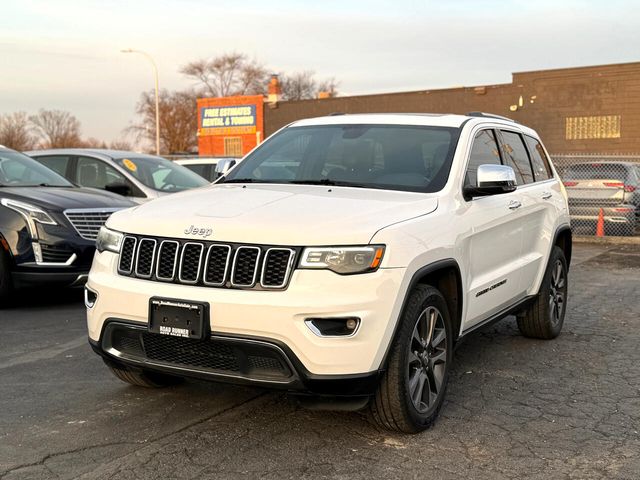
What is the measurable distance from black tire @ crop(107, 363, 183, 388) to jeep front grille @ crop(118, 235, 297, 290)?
2.79 ft

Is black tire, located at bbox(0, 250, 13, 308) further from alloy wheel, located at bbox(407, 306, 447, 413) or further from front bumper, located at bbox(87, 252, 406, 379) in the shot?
alloy wheel, located at bbox(407, 306, 447, 413)

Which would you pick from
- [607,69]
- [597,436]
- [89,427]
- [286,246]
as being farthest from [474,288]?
[607,69]

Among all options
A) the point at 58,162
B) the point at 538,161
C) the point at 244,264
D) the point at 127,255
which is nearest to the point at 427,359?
the point at 244,264

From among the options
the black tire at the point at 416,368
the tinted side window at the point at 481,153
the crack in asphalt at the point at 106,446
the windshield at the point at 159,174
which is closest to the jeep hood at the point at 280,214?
the black tire at the point at 416,368

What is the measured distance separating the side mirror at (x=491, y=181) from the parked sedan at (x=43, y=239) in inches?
156

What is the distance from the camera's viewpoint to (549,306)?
6.16 metres

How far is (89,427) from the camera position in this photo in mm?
4066

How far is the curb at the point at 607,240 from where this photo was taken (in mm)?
14227

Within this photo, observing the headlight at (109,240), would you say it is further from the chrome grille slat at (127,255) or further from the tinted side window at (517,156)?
the tinted side window at (517,156)

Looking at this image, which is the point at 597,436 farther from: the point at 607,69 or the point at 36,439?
the point at 607,69

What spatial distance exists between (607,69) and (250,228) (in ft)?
105

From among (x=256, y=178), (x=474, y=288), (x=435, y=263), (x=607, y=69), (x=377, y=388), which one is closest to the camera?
(x=377, y=388)

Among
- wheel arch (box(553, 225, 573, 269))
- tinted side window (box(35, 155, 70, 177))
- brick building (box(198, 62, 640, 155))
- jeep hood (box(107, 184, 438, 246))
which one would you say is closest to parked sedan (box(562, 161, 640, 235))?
wheel arch (box(553, 225, 573, 269))

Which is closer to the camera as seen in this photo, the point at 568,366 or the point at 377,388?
the point at 377,388
